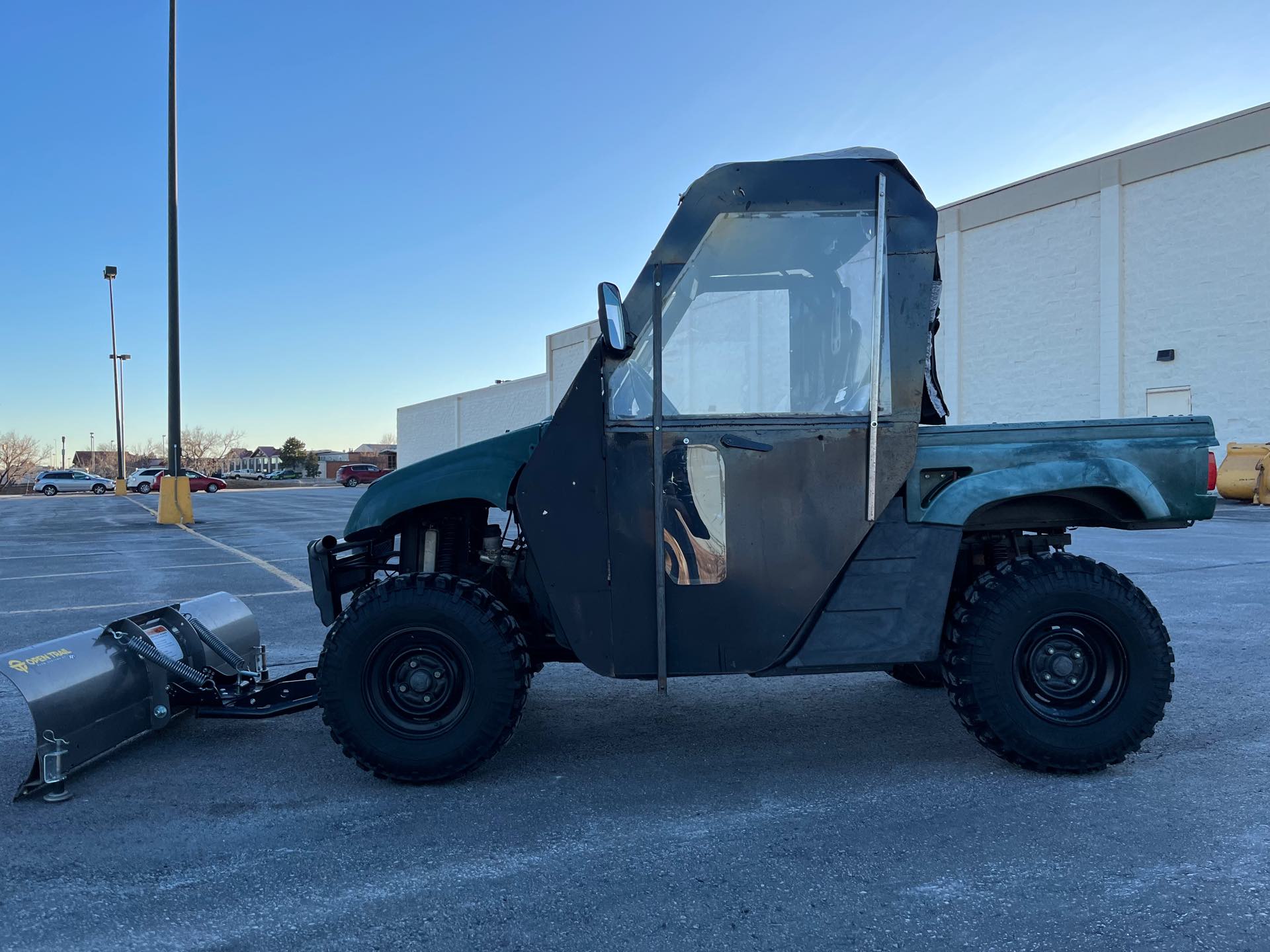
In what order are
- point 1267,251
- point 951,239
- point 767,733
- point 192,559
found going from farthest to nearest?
point 951,239 < point 1267,251 < point 192,559 < point 767,733

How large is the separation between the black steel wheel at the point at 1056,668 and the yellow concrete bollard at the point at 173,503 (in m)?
20.2

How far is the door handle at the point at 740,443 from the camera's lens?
3.42 meters

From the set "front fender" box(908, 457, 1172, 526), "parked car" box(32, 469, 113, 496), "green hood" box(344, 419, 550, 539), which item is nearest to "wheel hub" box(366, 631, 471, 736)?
"green hood" box(344, 419, 550, 539)

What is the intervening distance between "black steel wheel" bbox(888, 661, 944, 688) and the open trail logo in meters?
3.83

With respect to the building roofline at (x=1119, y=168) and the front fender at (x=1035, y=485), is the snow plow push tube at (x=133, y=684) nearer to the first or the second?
the front fender at (x=1035, y=485)

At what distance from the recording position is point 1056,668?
11.8 feet

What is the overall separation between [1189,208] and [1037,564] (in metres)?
24.5

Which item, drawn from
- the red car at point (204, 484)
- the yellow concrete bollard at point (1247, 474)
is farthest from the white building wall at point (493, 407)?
the yellow concrete bollard at point (1247, 474)

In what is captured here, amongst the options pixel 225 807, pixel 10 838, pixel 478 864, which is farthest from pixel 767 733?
pixel 10 838

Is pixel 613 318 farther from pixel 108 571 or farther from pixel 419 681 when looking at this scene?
pixel 108 571

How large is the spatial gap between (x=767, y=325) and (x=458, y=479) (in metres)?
1.37

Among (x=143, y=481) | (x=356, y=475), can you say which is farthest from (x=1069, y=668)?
(x=143, y=481)

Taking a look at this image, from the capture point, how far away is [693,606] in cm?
347

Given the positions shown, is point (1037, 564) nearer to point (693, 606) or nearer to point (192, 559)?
point (693, 606)
